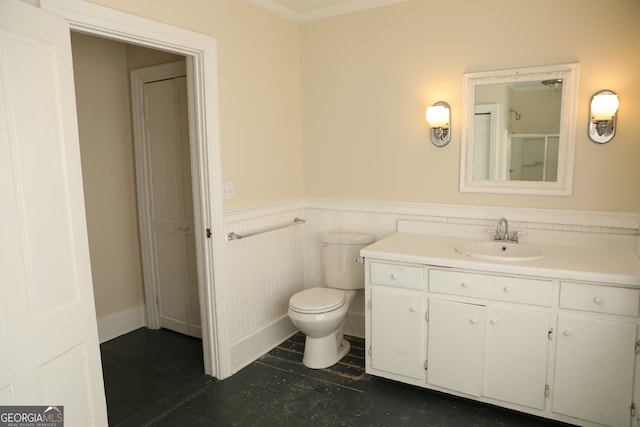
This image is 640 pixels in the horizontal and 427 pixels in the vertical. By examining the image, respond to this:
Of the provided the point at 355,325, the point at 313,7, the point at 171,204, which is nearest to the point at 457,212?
the point at 355,325

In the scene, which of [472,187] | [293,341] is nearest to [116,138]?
[293,341]

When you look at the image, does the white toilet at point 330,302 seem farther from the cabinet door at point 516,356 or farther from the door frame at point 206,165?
the cabinet door at point 516,356

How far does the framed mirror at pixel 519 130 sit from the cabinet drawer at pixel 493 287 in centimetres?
71

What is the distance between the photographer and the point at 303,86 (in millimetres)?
3459

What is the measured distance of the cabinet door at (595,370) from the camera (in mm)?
2068

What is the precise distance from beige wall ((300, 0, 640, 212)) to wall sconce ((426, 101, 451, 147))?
5 cm

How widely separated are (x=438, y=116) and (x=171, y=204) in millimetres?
2044

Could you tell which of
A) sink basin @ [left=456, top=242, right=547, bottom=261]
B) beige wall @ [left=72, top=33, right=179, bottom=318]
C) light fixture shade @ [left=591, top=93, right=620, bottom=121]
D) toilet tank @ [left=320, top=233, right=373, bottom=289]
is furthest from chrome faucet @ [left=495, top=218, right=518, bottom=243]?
beige wall @ [left=72, top=33, right=179, bottom=318]

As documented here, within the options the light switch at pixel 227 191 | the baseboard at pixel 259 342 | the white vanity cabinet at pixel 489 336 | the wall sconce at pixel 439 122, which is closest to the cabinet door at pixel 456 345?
the white vanity cabinet at pixel 489 336

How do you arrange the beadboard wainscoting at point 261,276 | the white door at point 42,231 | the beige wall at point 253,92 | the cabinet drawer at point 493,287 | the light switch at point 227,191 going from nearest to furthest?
1. the white door at point 42,231
2. the cabinet drawer at point 493,287
3. the beige wall at point 253,92
4. the light switch at point 227,191
5. the beadboard wainscoting at point 261,276

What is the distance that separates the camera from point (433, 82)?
9.61ft

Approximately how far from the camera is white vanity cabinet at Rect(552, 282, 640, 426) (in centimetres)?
205

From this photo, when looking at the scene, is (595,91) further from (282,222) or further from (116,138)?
(116,138)

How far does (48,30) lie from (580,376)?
9.09 feet
